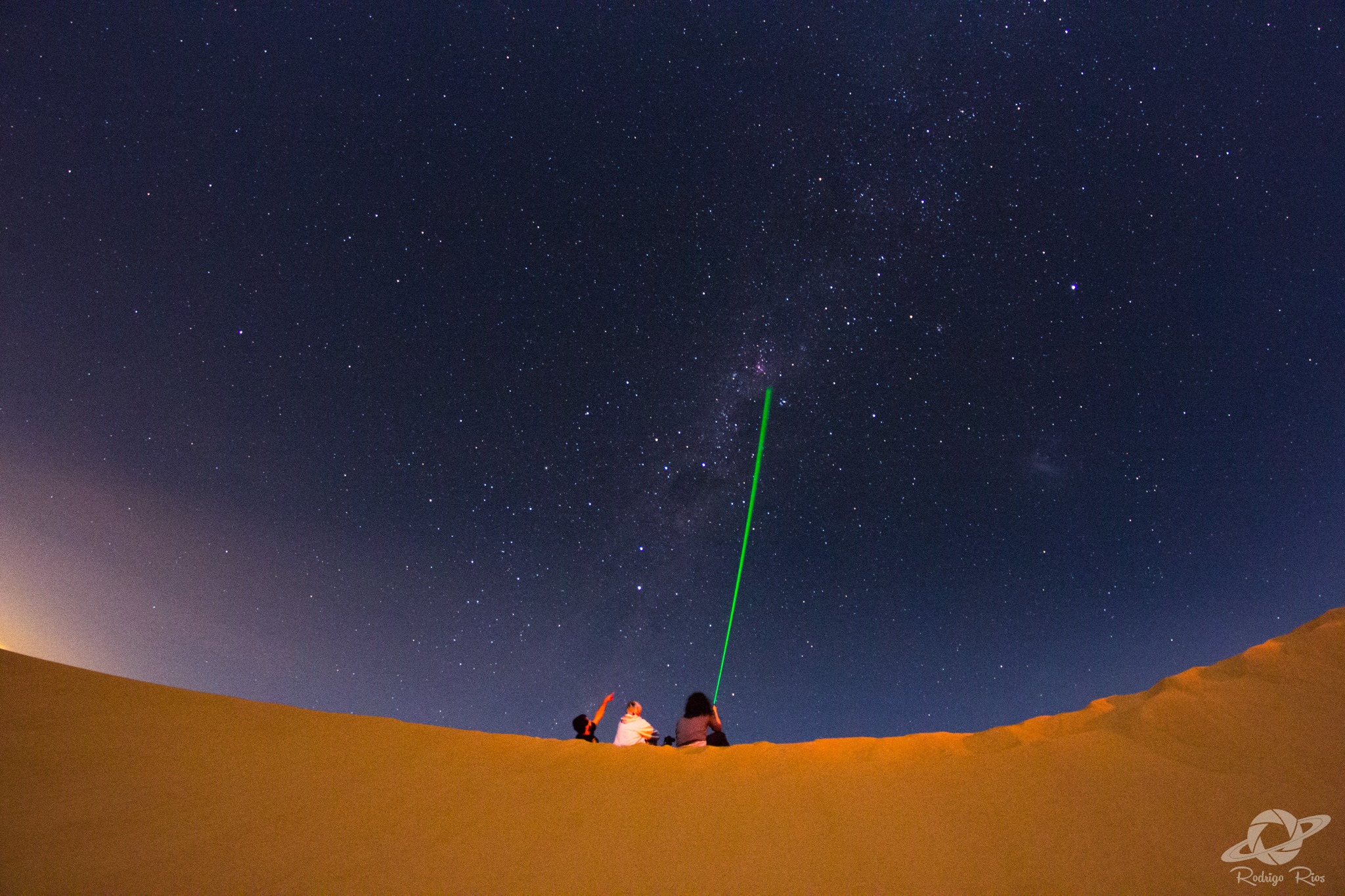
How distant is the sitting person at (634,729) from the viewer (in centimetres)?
613

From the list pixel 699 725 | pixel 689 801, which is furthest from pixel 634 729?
pixel 689 801

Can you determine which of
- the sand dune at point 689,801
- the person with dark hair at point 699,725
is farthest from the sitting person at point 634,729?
the sand dune at point 689,801

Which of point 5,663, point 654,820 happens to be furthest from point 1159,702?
point 5,663

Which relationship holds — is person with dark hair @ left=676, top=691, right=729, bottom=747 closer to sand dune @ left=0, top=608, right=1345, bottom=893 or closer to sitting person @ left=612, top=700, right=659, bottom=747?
sitting person @ left=612, top=700, right=659, bottom=747

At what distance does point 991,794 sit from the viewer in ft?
10.4

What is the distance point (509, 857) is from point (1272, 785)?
12.0ft

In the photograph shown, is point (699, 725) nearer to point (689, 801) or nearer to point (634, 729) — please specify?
point (634, 729)

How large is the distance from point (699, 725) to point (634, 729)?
0.73 m

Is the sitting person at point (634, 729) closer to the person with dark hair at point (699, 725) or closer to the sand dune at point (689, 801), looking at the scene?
the person with dark hair at point (699, 725)

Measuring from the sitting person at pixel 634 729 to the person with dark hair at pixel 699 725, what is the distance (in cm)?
43

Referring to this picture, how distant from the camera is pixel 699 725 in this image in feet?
19.8

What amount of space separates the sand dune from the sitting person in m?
2.01

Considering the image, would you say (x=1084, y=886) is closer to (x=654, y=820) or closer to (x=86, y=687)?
(x=654, y=820)

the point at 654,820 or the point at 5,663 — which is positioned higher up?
the point at 5,663
